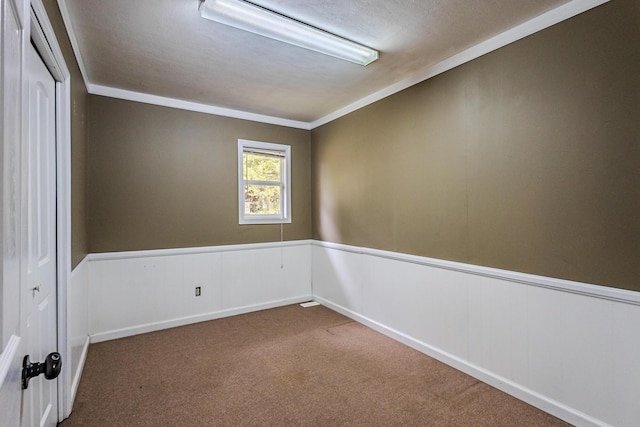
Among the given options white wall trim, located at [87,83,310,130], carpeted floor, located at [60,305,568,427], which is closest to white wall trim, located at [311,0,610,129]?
white wall trim, located at [87,83,310,130]

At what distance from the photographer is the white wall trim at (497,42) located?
1913 millimetres

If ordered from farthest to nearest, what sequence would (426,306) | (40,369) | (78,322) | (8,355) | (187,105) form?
(187,105), (426,306), (78,322), (40,369), (8,355)

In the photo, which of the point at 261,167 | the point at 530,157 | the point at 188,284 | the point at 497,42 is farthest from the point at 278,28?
the point at 188,284

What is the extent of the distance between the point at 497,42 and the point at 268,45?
1.66m

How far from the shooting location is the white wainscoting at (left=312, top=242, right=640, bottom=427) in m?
1.79

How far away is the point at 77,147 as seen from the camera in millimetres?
2467

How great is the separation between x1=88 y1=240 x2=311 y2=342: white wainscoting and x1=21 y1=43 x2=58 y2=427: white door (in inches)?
52.6

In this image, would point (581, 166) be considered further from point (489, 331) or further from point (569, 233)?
point (489, 331)

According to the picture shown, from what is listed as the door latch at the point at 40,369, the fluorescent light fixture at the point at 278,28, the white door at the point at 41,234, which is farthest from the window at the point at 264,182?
the door latch at the point at 40,369

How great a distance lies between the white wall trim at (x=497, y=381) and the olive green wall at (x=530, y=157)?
31.7 inches

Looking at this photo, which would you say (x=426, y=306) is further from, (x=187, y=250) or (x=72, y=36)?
(x=72, y=36)

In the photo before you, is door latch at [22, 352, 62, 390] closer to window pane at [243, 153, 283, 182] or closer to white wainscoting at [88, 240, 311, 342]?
white wainscoting at [88, 240, 311, 342]

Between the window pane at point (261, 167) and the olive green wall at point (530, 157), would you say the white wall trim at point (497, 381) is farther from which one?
the window pane at point (261, 167)

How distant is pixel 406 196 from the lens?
3066mm
